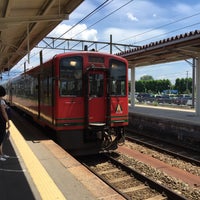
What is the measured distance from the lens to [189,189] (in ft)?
23.1

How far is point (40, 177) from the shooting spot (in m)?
5.50

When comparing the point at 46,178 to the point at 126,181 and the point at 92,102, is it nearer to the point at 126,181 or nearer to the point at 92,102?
the point at 126,181

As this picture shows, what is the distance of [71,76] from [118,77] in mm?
1507

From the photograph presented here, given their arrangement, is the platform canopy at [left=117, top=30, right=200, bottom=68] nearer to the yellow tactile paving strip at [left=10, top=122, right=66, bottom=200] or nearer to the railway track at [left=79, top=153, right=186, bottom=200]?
the railway track at [left=79, top=153, right=186, bottom=200]

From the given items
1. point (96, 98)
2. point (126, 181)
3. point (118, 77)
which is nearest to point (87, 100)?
point (96, 98)

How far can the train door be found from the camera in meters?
9.19

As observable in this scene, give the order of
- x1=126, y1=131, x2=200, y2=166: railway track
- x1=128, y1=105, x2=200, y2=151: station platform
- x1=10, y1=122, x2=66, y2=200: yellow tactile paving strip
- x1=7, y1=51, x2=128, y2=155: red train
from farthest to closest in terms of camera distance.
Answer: x1=128, y1=105, x2=200, y2=151: station platform
x1=126, y1=131, x2=200, y2=166: railway track
x1=7, y1=51, x2=128, y2=155: red train
x1=10, y1=122, x2=66, y2=200: yellow tactile paving strip

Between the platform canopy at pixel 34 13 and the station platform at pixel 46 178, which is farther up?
the platform canopy at pixel 34 13

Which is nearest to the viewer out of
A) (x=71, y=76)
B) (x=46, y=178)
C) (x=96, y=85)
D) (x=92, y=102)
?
(x=46, y=178)

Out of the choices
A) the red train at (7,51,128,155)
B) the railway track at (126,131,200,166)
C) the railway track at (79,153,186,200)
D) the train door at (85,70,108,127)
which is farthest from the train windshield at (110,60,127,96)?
the railway track at (126,131,200,166)

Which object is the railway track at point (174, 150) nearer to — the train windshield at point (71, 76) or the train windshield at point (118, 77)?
the train windshield at point (118, 77)

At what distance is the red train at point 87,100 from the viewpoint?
29.5ft

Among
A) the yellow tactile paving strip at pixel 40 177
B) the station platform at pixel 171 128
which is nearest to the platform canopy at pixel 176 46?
the station platform at pixel 171 128

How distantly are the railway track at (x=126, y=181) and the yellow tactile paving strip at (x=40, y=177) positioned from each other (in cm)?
137
